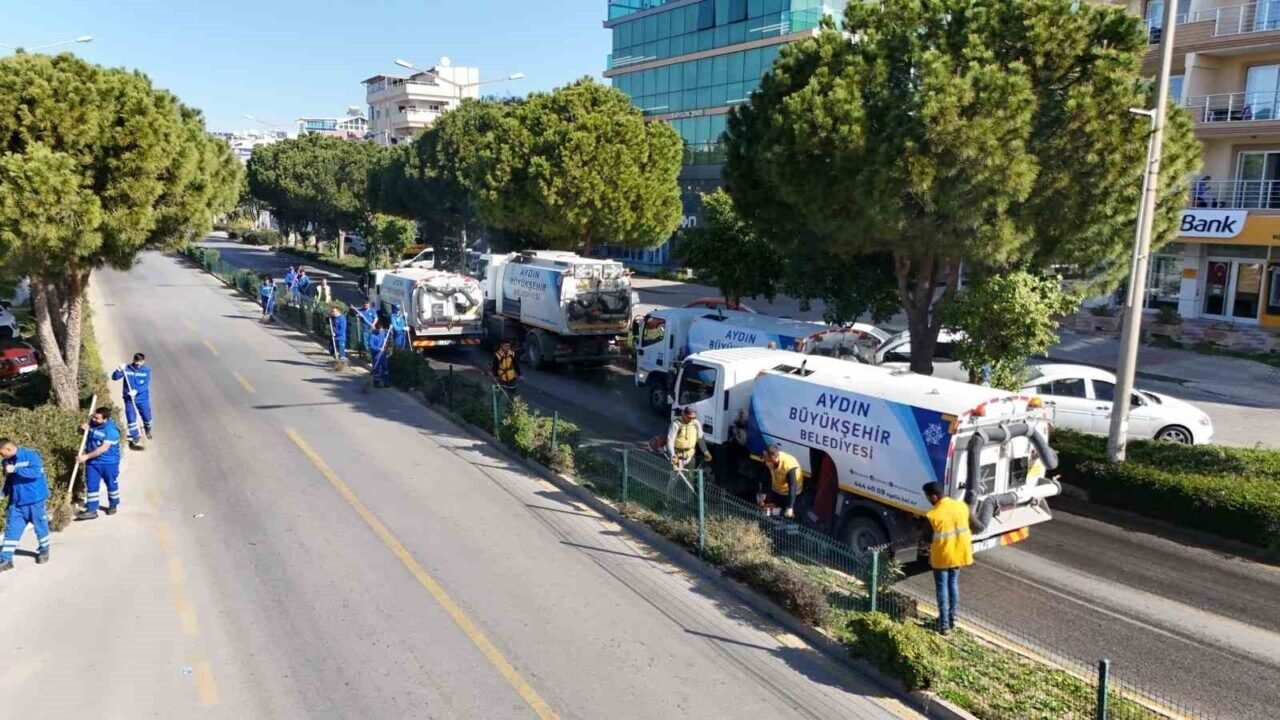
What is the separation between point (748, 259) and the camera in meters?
24.1

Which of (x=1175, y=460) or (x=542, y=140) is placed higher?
(x=542, y=140)

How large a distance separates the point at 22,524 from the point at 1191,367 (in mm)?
27597

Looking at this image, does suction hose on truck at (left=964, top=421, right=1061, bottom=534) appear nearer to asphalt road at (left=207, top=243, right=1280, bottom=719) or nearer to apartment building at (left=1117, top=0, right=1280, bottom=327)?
asphalt road at (left=207, top=243, right=1280, bottom=719)

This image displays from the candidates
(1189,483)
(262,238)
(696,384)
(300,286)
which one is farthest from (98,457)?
(262,238)

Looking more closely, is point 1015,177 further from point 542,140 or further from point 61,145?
point 542,140

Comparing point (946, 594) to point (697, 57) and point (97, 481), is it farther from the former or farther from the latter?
point (697, 57)

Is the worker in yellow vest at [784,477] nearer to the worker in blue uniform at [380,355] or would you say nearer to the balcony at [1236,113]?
the worker in blue uniform at [380,355]

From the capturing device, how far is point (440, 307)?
25.6 m

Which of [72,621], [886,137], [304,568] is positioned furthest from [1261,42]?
[72,621]

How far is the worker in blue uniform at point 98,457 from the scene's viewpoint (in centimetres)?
1193

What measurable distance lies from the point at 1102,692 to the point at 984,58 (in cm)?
1029

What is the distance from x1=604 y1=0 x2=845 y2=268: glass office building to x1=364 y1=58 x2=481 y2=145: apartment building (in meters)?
50.8

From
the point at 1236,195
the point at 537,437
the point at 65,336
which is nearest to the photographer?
the point at 537,437

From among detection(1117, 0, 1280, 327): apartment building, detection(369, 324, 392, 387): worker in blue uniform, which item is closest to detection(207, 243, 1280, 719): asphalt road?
detection(369, 324, 392, 387): worker in blue uniform
